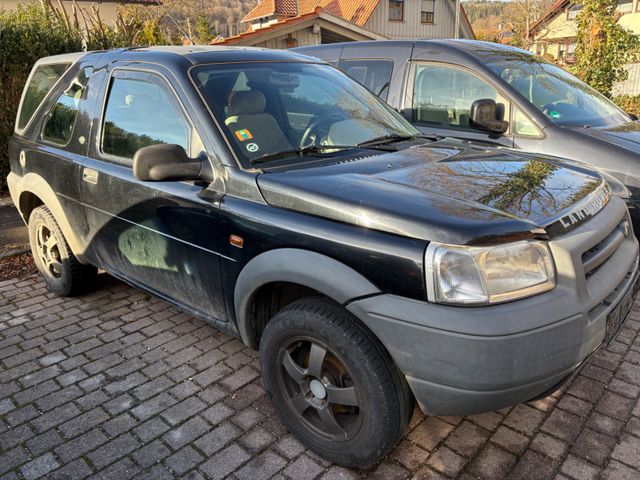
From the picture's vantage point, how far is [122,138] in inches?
132

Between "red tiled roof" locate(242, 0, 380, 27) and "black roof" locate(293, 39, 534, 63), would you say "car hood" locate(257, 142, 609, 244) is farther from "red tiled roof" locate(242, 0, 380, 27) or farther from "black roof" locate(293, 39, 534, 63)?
"red tiled roof" locate(242, 0, 380, 27)

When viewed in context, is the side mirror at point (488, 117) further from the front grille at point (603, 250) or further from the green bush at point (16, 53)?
the green bush at point (16, 53)

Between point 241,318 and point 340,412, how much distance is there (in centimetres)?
71

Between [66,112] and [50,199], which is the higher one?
[66,112]

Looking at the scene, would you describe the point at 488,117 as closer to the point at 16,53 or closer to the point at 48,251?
the point at 48,251

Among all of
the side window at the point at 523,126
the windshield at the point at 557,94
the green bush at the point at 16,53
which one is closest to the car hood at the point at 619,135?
the windshield at the point at 557,94

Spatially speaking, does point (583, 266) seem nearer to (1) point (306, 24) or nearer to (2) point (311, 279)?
(2) point (311, 279)

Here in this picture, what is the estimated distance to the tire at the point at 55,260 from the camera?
165 inches

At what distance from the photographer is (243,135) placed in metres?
2.80

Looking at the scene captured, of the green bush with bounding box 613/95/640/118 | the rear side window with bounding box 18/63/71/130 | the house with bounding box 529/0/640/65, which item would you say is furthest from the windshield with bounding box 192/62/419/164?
the house with bounding box 529/0/640/65

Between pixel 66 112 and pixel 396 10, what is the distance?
2687 cm

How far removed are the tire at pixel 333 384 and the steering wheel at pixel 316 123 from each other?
0.98 m

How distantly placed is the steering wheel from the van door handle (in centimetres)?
151

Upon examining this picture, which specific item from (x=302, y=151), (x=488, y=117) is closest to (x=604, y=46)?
(x=488, y=117)
